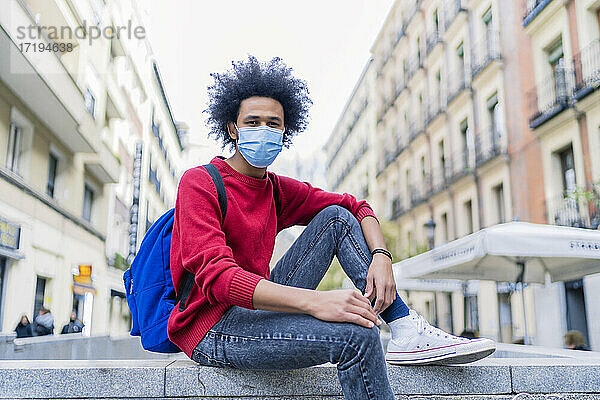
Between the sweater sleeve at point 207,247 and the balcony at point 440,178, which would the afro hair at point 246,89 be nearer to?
the sweater sleeve at point 207,247

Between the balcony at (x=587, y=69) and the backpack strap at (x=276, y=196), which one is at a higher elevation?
the balcony at (x=587, y=69)

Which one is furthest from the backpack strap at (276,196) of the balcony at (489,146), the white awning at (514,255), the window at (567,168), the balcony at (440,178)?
the balcony at (440,178)

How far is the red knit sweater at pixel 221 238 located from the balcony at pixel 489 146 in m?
18.2

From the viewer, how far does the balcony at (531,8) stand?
17281 millimetres

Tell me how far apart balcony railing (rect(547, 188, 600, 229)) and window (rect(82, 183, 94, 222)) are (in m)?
14.6

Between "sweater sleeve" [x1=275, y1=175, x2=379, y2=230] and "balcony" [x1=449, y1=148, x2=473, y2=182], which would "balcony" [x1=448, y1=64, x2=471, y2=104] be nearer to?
"balcony" [x1=449, y1=148, x2=473, y2=182]

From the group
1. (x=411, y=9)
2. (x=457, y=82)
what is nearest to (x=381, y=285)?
(x=457, y=82)

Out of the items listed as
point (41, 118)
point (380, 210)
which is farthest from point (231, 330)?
point (380, 210)

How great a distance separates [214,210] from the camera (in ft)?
8.14

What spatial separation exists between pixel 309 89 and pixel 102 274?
69.7 ft

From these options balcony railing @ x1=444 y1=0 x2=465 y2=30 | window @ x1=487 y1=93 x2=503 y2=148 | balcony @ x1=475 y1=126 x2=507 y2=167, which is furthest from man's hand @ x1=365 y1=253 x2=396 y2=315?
balcony railing @ x1=444 y1=0 x2=465 y2=30

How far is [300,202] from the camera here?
3.07 meters

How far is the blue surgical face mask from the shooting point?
109 inches

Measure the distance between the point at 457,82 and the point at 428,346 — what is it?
75.3 feet
